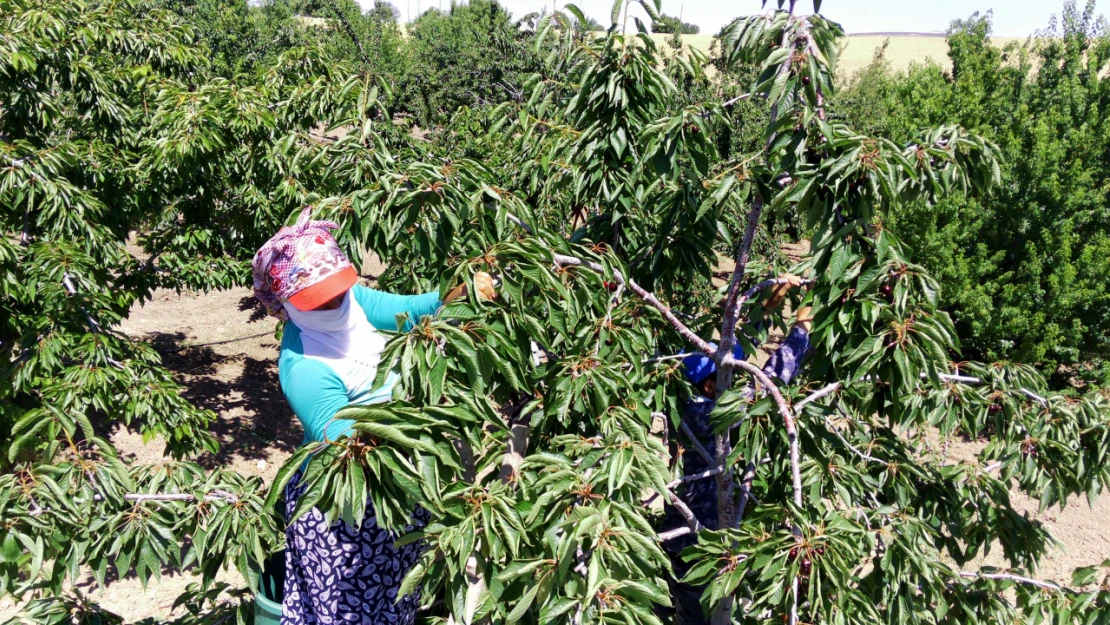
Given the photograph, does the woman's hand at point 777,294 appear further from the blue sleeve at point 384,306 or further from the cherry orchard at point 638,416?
the blue sleeve at point 384,306

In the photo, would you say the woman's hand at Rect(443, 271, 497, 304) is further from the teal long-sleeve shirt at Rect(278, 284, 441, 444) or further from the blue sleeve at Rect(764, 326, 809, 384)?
the blue sleeve at Rect(764, 326, 809, 384)

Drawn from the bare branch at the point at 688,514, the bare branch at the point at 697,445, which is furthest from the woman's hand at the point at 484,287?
the bare branch at the point at 688,514

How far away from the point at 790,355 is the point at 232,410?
7196 mm

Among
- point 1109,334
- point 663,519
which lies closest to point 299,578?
point 663,519

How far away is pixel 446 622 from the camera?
2283 millimetres

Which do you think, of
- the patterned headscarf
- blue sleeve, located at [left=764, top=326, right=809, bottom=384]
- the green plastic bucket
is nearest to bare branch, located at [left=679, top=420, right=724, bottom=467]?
blue sleeve, located at [left=764, top=326, right=809, bottom=384]

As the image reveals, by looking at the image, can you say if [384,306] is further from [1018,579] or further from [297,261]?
[1018,579]

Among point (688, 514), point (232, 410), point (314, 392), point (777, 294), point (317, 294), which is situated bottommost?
point (232, 410)

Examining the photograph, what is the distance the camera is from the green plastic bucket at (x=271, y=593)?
7.48 feet

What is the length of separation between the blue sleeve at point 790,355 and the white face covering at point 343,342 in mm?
1414

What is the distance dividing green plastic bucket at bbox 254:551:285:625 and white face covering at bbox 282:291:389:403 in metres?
0.71

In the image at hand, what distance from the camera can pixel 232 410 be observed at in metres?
8.20

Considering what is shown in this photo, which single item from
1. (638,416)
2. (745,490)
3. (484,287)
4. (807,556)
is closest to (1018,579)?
(745,490)

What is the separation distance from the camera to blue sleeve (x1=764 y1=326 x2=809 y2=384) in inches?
103
